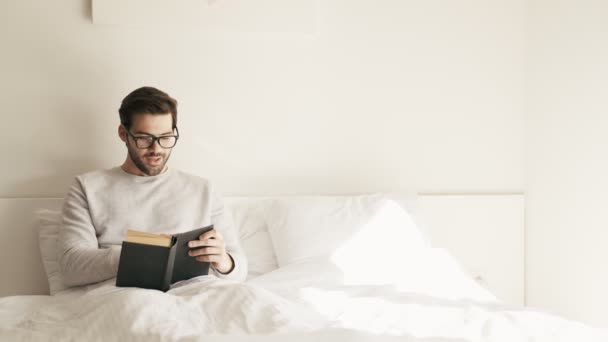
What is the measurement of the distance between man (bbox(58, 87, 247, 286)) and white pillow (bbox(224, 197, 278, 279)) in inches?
8.3

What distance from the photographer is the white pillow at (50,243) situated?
2265mm

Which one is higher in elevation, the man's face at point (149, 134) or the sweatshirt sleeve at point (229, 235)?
the man's face at point (149, 134)

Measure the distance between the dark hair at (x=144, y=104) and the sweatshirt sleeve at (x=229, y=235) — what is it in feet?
1.18

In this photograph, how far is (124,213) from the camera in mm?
2219

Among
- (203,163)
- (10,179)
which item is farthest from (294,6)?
(10,179)

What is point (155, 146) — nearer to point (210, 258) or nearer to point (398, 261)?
point (210, 258)

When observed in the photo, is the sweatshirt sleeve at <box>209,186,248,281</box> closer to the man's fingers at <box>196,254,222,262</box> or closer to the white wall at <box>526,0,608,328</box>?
the man's fingers at <box>196,254,222,262</box>

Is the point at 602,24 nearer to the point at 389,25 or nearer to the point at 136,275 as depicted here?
the point at 389,25

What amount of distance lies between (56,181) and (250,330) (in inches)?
54.7

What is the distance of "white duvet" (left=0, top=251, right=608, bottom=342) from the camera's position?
1.49 m

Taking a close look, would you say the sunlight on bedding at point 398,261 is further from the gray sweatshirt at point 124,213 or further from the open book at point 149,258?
the open book at point 149,258

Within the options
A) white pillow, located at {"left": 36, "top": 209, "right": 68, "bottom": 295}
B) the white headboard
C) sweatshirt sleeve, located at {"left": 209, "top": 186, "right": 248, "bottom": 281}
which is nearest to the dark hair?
sweatshirt sleeve, located at {"left": 209, "top": 186, "right": 248, "bottom": 281}

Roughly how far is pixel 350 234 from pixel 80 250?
1.02 metres

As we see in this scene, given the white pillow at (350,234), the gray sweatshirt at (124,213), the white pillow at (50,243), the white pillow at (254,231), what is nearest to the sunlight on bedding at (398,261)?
the white pillow at (350,234)
